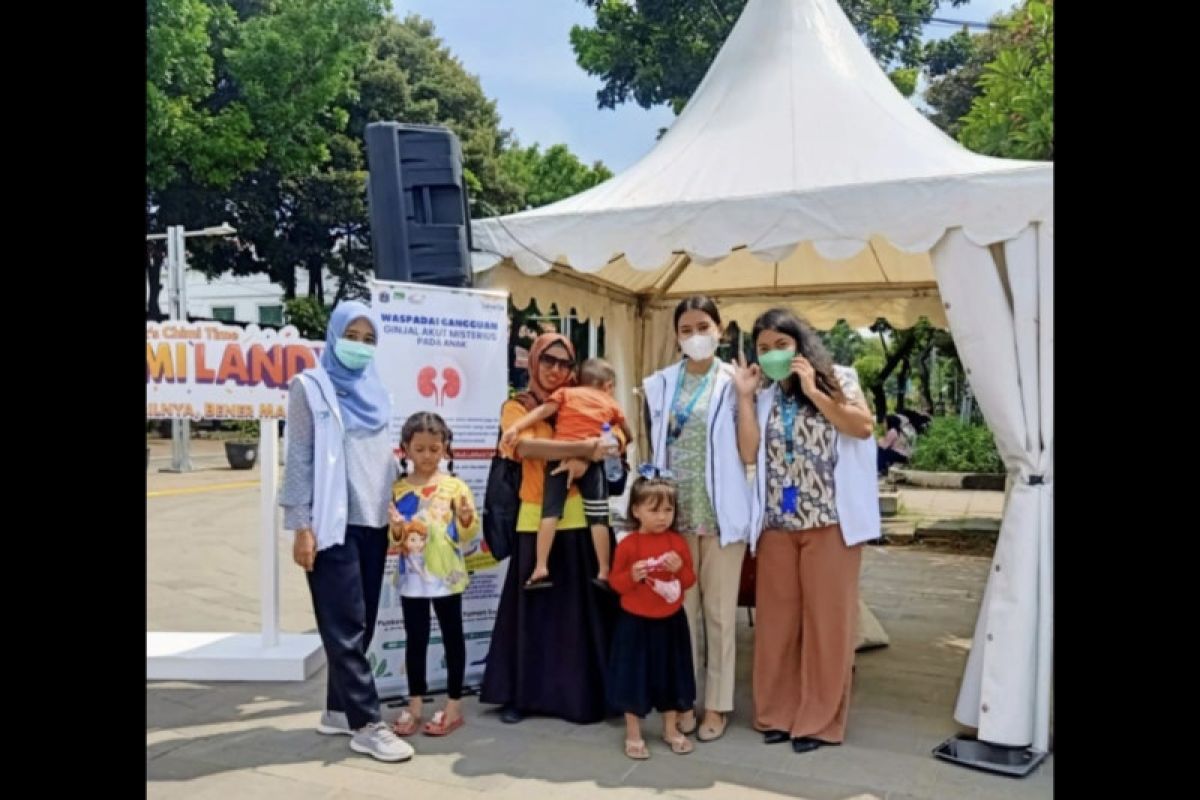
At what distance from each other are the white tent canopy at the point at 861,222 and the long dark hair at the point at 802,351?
367mm

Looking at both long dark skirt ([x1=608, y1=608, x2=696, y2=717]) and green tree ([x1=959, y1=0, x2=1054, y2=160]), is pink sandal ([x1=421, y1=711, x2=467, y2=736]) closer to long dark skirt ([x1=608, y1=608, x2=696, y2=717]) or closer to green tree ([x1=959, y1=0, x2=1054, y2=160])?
long dark skirt ([x1=608, y1=608, x2=696, y2=717])

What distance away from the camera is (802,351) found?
3730mm

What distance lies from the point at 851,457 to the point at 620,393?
328cm

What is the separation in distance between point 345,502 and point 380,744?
0.96m

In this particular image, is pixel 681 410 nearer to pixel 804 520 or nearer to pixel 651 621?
pixel 804 520

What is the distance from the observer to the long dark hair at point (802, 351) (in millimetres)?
3693

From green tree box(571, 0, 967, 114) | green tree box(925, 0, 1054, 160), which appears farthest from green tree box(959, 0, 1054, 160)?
green tree box(571, 0, 967, 114)

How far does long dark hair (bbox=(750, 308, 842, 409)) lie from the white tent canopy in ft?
1.20

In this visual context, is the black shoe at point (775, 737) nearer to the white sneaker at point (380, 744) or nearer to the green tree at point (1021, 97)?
the white sneaker at point (380, 744)

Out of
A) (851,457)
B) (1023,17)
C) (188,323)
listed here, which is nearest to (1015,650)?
(851,457)

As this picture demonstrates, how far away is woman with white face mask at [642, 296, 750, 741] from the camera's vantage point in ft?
12.4

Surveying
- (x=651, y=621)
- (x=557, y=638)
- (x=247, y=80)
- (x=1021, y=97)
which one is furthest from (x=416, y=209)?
(x=247, y=80)

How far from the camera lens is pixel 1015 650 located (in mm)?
3564

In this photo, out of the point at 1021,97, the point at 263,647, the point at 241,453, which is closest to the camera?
the point at 263,647
